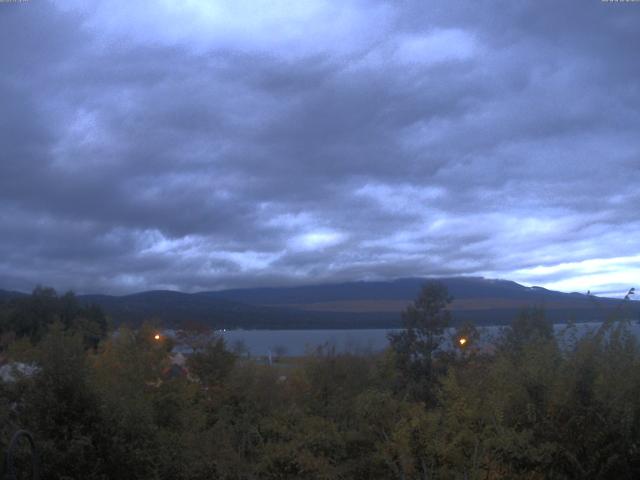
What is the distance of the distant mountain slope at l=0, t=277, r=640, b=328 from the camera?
38.5 meters

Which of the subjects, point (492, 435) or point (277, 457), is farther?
point (277, 457)

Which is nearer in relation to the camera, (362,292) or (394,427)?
(394,427)

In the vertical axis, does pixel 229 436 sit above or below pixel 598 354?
below

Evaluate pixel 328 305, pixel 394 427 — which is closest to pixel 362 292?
pixel 328 305

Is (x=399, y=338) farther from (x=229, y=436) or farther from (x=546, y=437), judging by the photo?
(x=546, y=437)

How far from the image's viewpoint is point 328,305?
7394 centimetres

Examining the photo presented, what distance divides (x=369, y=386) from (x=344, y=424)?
4.70 ft

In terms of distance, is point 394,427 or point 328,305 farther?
point 328,305

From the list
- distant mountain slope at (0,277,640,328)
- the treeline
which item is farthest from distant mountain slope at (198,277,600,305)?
the treeline

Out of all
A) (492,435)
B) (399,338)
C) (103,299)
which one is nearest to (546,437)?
(492,435)

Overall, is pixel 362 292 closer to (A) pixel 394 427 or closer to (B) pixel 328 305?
(B) pixel 328 305

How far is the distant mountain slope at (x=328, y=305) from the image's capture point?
38.5 metres

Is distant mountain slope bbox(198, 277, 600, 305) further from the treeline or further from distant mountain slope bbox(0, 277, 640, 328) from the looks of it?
the treeline

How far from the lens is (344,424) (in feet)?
35.3
